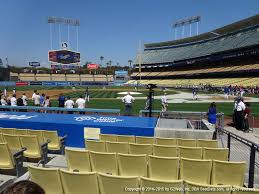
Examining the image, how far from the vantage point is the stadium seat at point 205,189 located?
4113 millimetres

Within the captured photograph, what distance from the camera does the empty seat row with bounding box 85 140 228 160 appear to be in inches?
281

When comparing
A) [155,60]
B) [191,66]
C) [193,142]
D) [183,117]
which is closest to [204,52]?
[191,66]

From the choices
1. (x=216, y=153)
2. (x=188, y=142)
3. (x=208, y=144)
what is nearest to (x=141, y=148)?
(x=216, y=153)

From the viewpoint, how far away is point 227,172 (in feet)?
18.6

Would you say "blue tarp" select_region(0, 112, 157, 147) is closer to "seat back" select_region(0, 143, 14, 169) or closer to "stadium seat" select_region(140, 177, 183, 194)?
"seat back" select_region(0, 143, 14, 169)

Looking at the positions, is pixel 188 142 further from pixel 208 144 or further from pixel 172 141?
pixel 208 144

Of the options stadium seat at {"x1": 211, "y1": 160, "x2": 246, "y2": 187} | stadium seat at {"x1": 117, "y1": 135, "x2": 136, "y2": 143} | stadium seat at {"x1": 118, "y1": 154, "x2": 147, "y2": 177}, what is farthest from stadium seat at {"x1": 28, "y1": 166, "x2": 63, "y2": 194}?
stadium seat at {"x1": 117, "y1": 135, "x2": 136, "y2": 143}

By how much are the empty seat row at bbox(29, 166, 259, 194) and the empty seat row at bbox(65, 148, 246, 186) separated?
1392mm

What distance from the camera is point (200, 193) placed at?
4230 millimetres

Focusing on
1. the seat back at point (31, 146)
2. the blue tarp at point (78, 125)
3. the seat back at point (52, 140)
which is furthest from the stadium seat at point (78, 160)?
the blue tarp at point (78, 125)

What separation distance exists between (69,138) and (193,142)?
16.6 feet

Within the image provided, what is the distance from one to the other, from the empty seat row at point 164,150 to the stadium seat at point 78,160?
130 centimetres

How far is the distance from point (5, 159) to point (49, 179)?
2326mm

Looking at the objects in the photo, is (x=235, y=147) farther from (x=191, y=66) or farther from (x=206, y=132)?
(x=191, y=66)
